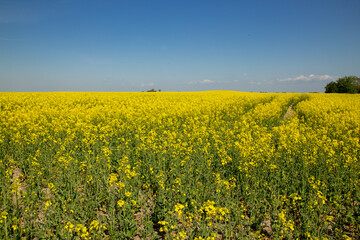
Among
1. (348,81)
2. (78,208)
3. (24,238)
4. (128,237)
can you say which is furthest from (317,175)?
(348,81)

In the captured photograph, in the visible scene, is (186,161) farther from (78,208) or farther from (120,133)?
(120,133)

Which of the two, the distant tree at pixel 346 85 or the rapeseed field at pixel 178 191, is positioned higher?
the distant tree at pixel 346 85

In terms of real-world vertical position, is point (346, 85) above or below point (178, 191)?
above

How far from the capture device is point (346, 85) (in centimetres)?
7956

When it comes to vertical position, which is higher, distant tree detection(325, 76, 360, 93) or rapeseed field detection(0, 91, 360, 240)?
distant tree detection(325, 76, 360, 93)

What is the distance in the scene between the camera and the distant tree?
78688 millimetres

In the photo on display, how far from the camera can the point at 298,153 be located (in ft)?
26.0

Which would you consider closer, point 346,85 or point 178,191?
point 178,191

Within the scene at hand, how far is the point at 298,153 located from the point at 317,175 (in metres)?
1.42

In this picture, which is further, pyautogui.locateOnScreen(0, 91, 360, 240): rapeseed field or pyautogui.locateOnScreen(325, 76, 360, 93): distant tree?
pyautogui.locateOnScreen(325, 76, 360, 93): distant tree

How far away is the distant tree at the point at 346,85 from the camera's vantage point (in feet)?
258

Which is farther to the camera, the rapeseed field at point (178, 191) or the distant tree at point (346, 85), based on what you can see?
the distant tree at point (346, 85)

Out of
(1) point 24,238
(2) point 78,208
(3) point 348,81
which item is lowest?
(1) point 24,238

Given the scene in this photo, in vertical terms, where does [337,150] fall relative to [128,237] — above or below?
above
